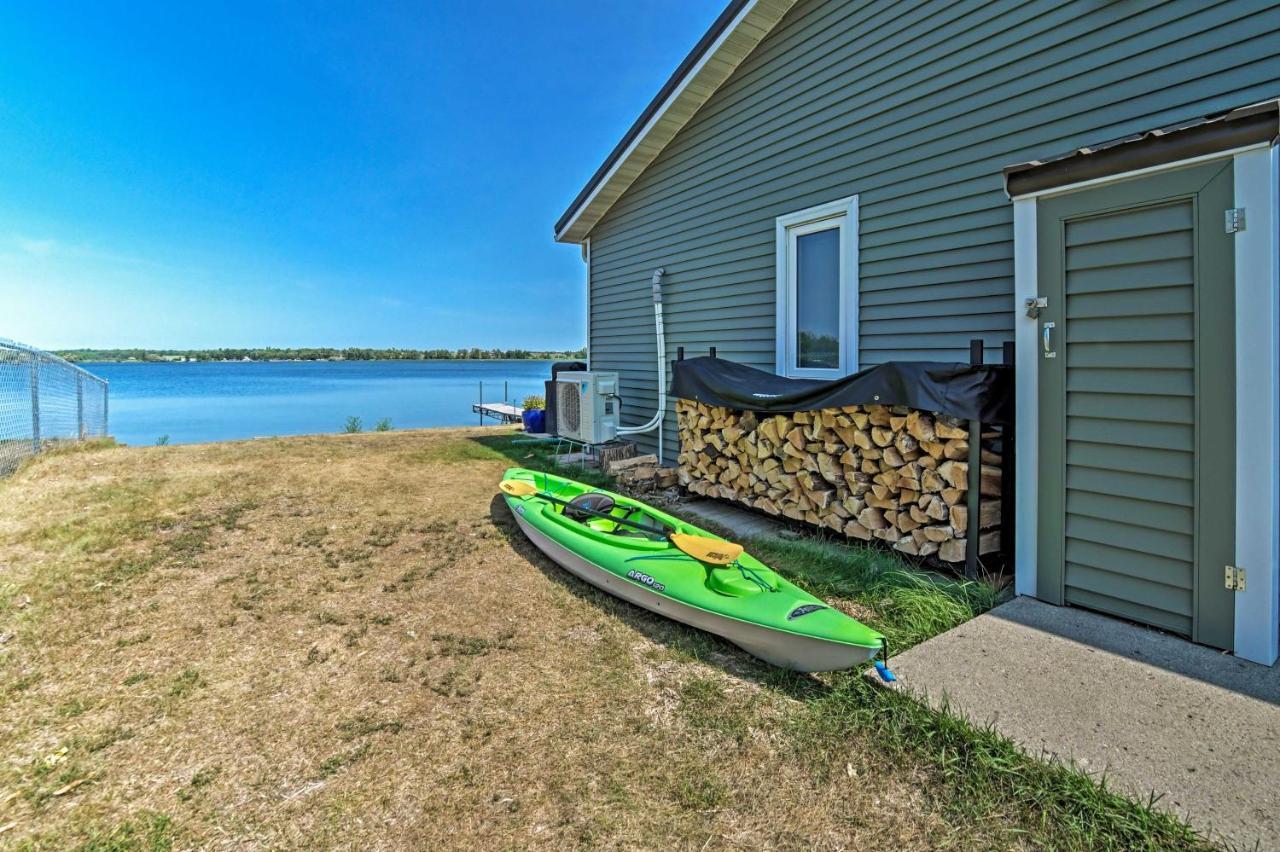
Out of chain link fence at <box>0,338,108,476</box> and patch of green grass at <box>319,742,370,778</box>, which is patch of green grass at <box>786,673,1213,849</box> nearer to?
patch of green grass at <box>319,742,370,778</box>

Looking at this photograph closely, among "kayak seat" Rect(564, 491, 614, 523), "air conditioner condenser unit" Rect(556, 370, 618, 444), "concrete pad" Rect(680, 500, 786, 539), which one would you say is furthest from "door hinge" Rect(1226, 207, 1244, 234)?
"air conditioner condenser unit" Rect(556, 370, 618, 444)

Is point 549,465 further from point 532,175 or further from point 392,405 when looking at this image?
point 392,405

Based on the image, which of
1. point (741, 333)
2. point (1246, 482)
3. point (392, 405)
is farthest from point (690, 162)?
point (392, 405)

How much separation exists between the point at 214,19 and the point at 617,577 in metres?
17.9

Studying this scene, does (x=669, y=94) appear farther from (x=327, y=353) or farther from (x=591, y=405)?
(x=327, y=353)

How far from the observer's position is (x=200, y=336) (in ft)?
197

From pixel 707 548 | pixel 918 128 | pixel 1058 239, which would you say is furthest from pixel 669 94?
pixel 707 548

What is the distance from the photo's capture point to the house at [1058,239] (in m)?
2.60

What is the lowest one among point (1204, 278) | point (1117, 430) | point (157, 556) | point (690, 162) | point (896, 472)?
point (157, 556)

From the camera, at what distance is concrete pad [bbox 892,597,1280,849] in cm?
182

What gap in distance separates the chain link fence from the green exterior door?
10.7m

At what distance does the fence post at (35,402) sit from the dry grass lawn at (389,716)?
171 inches

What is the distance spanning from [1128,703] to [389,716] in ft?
9.89

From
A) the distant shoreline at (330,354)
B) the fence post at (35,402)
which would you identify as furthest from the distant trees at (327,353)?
the fence post at (35,402)
